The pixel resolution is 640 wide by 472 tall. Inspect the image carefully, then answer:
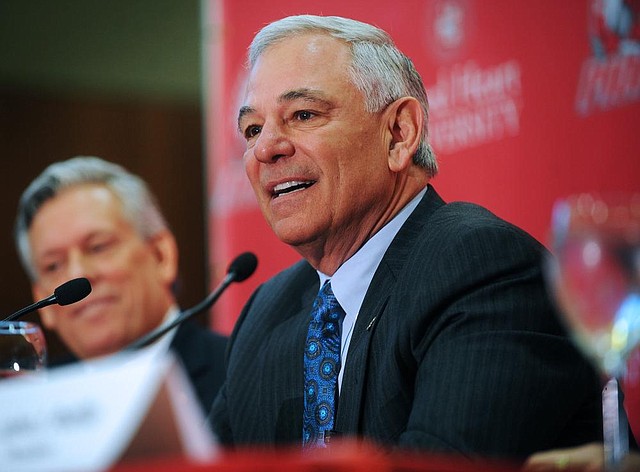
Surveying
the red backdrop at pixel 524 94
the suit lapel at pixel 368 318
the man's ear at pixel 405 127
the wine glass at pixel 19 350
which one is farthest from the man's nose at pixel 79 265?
the wine glass at pixel 19 350

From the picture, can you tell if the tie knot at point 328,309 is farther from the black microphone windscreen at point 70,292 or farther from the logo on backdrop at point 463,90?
the logo on backdrop at point 463,90

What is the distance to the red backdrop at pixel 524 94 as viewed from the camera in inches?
96.0

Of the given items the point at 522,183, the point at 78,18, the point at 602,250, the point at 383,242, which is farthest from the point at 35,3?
the point at 602,250

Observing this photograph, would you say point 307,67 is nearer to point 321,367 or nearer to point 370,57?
point 370,57

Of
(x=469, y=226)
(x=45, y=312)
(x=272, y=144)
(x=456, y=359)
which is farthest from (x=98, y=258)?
(x=456, y=359)

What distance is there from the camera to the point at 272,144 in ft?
6.54

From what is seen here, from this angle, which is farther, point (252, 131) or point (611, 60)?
point (611, 60)

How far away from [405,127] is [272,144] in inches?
11.1

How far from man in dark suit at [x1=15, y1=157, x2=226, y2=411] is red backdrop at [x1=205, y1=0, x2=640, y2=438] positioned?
931mm

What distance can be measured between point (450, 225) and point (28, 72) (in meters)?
5.41

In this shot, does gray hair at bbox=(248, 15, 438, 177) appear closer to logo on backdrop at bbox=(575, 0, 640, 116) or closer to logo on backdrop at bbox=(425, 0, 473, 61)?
logo on backdrop at bbox=(575, 0, 640, 116)

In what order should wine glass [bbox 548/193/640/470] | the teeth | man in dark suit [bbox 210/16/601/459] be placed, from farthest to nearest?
1. the teeth
2. man in dark suit [bbox 210/16/601/459]
3. wine glass [bbox 548/193/640/470]

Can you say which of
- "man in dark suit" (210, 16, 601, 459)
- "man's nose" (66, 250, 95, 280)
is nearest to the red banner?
"man in dark suit" (210, 16, 601, 459)

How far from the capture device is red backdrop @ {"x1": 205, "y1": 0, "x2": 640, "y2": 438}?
244 cm
